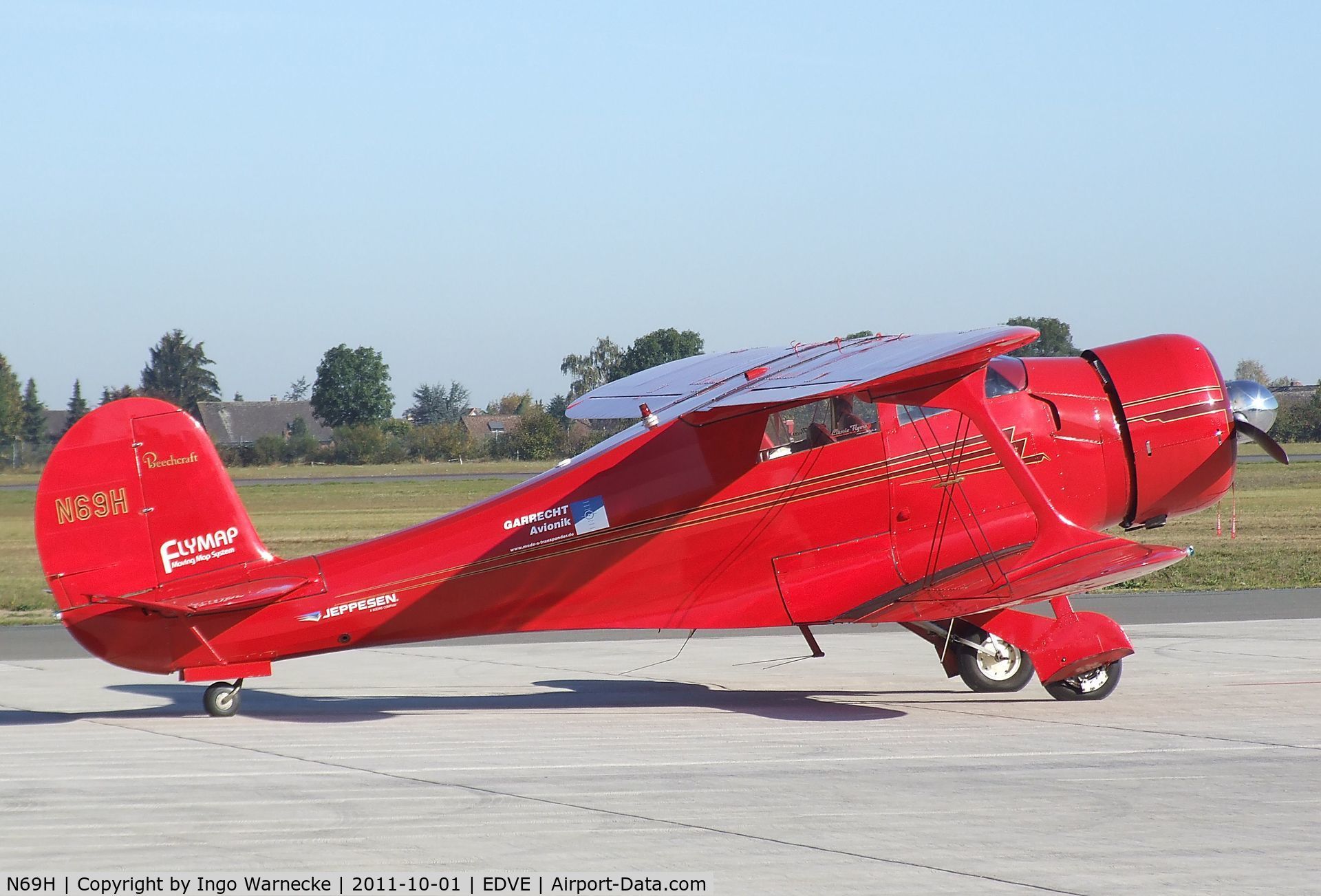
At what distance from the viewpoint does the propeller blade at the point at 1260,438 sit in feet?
33.1

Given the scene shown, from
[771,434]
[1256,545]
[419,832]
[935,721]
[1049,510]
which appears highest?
Answer: [771,434]

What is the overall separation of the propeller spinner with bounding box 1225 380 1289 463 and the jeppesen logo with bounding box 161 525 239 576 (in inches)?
314

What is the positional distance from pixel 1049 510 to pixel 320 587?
5.41 metres

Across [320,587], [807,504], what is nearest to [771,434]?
[807,504]

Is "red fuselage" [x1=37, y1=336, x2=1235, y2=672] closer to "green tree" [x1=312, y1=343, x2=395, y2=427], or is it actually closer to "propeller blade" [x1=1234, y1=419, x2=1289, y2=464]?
"propeller blade" [x1=1234, y1=419, x2=1289, y2=464]

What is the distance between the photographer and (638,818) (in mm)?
6809

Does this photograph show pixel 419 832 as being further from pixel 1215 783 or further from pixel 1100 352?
pixel 1100 352

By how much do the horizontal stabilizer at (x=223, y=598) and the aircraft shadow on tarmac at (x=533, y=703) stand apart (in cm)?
125

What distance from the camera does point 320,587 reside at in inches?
387

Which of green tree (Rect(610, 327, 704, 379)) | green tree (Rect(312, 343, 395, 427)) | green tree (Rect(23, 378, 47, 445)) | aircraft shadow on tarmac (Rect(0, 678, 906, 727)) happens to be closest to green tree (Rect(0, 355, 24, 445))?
green tree (Rect(23, 378, 47, 445))

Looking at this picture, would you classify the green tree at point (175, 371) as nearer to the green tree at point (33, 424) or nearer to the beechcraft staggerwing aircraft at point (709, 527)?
the green tree at point (33, 424)

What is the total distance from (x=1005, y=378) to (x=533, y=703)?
15.7 ft

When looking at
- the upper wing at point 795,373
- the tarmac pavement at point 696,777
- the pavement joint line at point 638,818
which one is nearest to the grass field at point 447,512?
the tarmac pavement at point 696,777

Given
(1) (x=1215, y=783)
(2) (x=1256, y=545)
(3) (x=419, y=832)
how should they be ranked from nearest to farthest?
1. (3) (x=419, y=832)
2. (1) (x=1215, y=783)
3. (2) (x=1256, y=545)
